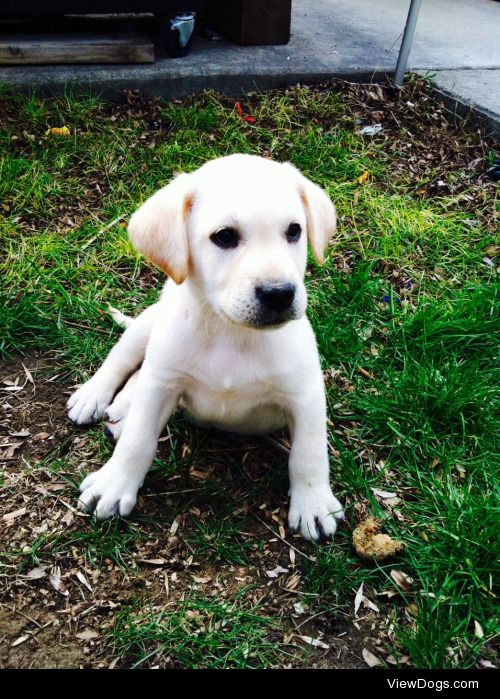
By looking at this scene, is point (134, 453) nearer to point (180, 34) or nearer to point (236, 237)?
point (236, 237)

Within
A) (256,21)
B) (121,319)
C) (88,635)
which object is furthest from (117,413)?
(256,21)

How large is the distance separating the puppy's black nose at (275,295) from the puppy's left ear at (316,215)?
450 mm

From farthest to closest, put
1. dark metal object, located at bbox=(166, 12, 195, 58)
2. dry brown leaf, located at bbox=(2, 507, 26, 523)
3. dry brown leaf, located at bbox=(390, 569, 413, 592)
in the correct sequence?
dark metal object, located at bbox=(166, 12, 195, 58) → dry brown leaf, located at bbox=(2, 507, 26, 523) → dry brown leaf, located at bbox=(390, 569, 413, 592)

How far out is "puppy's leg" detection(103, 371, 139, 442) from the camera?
310cm

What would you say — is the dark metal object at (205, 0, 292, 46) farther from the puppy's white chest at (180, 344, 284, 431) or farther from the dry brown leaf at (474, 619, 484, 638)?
the dry brown leaf at (474, 619, 484, 638)

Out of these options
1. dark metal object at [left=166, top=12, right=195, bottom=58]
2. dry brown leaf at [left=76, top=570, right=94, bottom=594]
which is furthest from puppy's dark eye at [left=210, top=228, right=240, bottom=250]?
dark metal object at [left=166, top=12, right=195, bottom=58]

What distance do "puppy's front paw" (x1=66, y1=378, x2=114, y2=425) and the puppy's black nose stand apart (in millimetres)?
1316

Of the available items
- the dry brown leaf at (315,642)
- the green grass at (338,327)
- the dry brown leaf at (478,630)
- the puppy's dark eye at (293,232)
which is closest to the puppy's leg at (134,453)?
the green grass at (338,327)

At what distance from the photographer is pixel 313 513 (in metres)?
2.74

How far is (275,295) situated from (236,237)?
282mm

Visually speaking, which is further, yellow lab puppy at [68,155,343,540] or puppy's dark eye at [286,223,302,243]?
puppy's dark eye at [286,223,302,243]

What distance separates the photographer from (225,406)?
2.71 m
